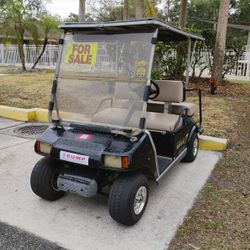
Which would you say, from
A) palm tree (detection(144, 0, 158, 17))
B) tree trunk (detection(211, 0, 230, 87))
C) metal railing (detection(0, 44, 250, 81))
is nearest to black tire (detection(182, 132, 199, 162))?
tree trunk (detection(211, 0, 230, 87))

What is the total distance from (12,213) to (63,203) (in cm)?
49

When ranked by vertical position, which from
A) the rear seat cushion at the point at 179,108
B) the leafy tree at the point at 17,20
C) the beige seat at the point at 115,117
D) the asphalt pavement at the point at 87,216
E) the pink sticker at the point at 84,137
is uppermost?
the leafy tree at the point at 17,20

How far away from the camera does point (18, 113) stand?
20.0 feet

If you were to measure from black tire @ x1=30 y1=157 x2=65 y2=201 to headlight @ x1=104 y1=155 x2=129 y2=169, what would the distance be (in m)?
0.71

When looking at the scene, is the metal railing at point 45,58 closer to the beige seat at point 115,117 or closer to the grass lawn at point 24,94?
the grass lawn at point 24,94

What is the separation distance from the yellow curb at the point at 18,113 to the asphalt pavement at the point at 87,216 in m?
2.24

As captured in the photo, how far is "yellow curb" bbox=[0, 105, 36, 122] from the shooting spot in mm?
6000

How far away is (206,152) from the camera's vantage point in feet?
15.2

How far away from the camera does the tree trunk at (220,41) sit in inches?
335

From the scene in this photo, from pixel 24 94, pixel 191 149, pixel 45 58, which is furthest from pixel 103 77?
pixel 45 58

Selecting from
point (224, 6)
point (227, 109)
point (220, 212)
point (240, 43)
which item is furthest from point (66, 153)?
point (240, 43)

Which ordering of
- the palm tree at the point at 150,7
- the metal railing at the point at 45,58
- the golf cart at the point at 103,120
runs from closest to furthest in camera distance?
the golf cart at the point at 103,120 < the palm tree at the point at 150,7 < the metal railing at the point at 45,58

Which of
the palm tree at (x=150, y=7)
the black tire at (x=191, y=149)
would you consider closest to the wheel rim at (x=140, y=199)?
the black tire at (x=191, y=149)

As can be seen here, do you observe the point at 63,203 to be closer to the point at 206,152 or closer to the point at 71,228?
the point at 71,228
